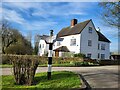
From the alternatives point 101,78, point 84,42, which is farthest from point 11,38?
point 101,78

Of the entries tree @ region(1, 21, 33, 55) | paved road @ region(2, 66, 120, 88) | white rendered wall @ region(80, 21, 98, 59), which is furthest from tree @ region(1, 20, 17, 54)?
paved road @ region(2, 66, 120, 88)

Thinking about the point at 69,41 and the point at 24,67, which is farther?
the point at 69,41

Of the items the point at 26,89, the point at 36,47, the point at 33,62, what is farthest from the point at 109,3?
the point at 36,47

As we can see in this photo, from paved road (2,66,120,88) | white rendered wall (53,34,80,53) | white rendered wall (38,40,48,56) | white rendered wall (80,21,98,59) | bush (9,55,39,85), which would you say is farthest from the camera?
white rendered wall (38,40,48,56)

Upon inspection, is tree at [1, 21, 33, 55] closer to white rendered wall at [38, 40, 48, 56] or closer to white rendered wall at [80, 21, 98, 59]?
white rendered wall at [38, 40, 48, 56]

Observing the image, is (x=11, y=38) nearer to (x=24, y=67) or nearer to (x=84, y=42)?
(x=84, y=42)

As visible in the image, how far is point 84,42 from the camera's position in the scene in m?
45.3

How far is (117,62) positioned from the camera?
40.7m

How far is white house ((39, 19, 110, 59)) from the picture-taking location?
45.0 m

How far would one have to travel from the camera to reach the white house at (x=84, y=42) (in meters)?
45.0

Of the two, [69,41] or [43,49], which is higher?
[69,41]

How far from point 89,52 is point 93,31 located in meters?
4.90

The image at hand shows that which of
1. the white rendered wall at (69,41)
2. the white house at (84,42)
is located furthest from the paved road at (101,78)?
the white rendered wall at (69,41)

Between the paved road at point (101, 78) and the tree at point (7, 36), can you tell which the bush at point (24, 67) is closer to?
the paved road at point (101, 78)
